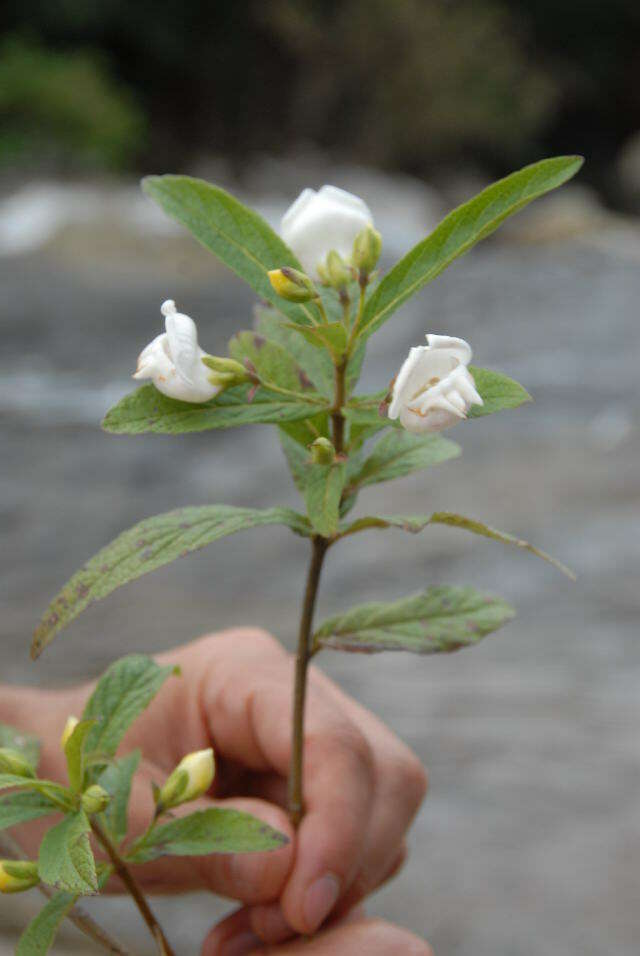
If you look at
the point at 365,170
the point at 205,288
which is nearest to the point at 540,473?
the point at 205,288

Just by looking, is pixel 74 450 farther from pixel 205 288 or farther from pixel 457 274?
pixel 457 274

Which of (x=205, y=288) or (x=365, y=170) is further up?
(x=365, y=170)

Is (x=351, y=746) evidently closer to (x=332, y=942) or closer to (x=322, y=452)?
(x=332, y=942)

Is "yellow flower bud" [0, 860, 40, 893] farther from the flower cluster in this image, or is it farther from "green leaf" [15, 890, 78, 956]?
the flower cluster

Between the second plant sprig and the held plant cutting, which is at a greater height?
the held plant cutting

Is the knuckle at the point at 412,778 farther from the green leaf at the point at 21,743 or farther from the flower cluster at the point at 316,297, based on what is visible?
the flower cluster at the point at 316,297

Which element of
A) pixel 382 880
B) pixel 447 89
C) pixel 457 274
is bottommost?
pixel 382 880

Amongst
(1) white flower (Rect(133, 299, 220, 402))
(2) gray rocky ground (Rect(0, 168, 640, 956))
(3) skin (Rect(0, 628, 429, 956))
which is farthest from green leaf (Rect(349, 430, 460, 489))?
(2) gray rocky ground (Rect(0, 168, 640, 956))
